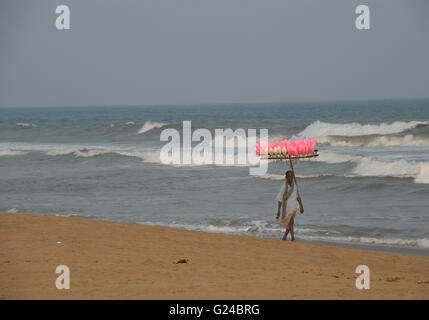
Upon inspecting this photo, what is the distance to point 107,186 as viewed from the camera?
1941cm

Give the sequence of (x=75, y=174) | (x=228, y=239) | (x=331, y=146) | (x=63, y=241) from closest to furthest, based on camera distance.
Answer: (x=63, y=241) < (x=228, y=239) < (x=75, y=174) < (x=331, y=146)

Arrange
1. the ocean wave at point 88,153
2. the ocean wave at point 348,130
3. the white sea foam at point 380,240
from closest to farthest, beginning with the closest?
1. the white sea foam at point 380,240
2. the ocean wave at point 88,153
3. the ocean wave at point 348,130

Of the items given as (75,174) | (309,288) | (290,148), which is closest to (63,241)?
(290,148)

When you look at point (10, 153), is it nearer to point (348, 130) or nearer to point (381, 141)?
point (381, 141)

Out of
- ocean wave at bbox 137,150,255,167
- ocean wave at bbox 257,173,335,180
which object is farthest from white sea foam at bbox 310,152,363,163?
ocean wave at bbox 257,173,335,180

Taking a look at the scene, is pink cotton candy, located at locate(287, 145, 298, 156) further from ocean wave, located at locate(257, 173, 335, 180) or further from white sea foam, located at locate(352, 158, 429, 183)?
white sea foam, located at locate(352, 158, 429, 183)

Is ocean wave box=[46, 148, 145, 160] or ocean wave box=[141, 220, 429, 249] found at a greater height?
ocean wave box=[46, 148, 145, 160]

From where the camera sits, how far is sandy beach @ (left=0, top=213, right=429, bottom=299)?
20.0ft

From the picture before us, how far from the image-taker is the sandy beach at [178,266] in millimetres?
6109

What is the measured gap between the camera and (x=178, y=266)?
7590mm

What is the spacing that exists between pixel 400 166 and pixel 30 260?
16275 millimetres

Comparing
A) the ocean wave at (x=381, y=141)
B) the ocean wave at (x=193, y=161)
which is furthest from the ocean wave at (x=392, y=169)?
the ocean wave at (x=381, y=141)

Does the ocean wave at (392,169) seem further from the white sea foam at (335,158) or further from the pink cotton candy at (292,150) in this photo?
the pink cotton candy at (292,150)
